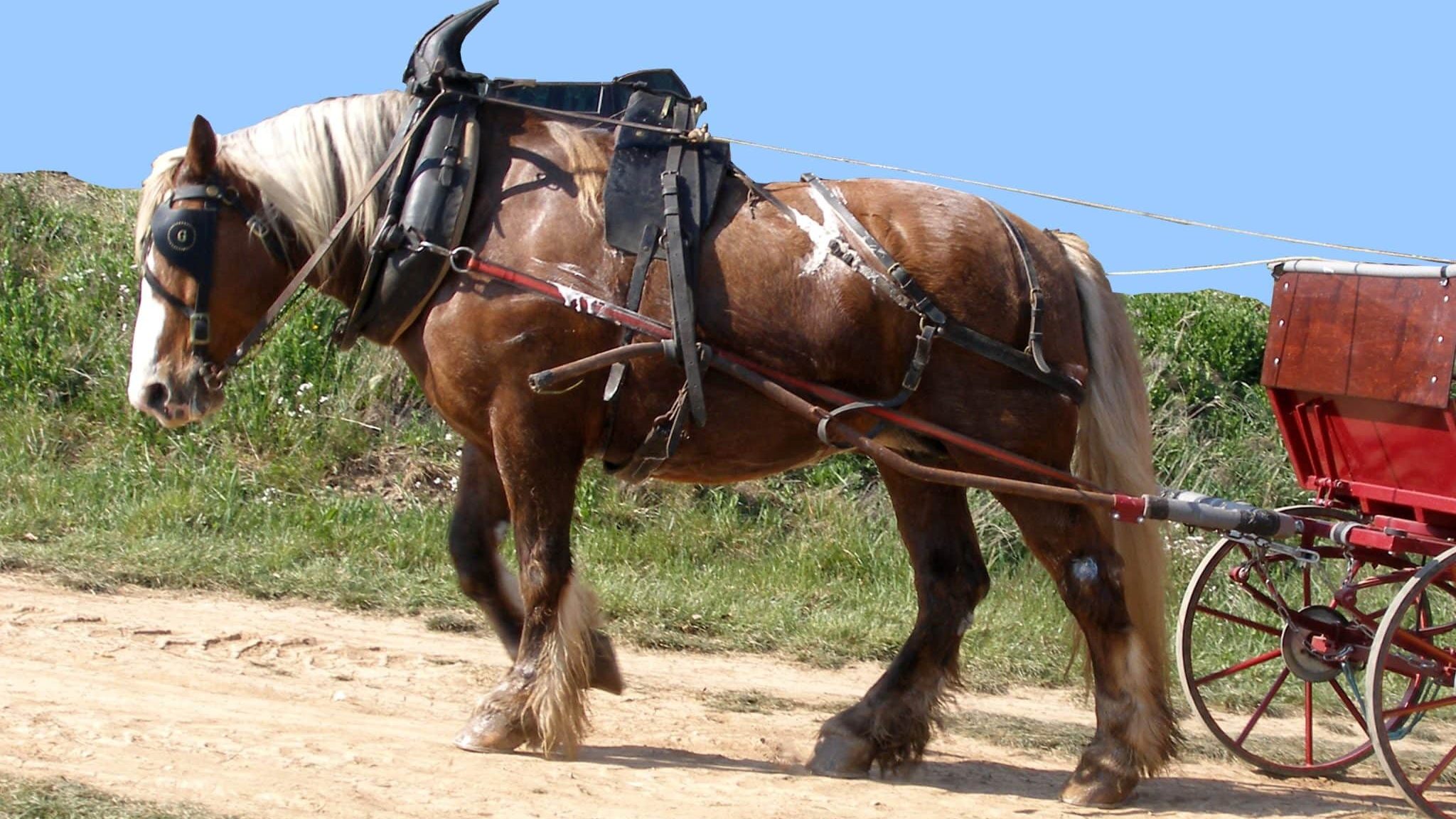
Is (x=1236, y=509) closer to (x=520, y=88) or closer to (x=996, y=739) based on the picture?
(x=996, y=739)

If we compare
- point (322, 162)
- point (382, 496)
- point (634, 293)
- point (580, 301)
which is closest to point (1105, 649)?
point (634, 293)

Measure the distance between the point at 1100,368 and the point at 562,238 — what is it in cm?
173

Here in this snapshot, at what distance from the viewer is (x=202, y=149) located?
4586 millimetres

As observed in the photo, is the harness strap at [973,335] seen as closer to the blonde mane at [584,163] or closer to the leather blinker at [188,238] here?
the blonde mane at [584,163]

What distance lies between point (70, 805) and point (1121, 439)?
315 centimetres

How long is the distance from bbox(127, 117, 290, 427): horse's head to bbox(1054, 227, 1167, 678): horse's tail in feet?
8.42

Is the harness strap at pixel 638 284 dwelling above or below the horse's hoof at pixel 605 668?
above

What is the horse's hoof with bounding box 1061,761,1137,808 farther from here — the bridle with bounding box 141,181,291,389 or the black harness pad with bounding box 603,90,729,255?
the bridle with bounding box 141,181,291,389

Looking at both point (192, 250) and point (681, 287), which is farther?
point (192, 250)

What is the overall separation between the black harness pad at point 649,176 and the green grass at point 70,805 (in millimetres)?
1994

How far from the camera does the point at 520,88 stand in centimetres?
493

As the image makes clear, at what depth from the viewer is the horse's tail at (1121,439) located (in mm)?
4734

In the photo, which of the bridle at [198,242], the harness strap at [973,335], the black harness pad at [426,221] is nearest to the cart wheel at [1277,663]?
the harness strap at [973,335]

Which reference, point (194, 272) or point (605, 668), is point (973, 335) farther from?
point (194, 272)
